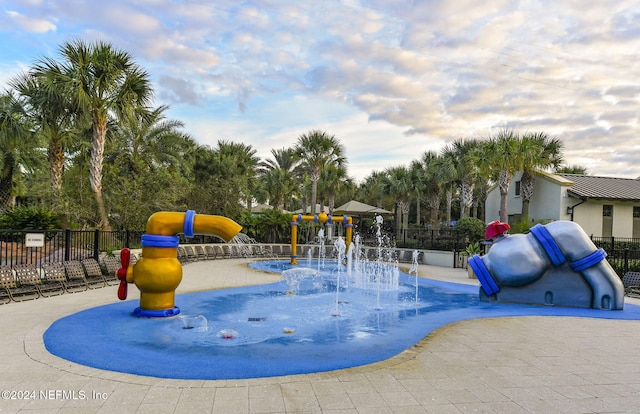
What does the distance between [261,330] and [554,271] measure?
782 cm

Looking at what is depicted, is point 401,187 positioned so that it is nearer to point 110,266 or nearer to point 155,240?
point 110,266

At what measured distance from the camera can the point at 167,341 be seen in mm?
6949

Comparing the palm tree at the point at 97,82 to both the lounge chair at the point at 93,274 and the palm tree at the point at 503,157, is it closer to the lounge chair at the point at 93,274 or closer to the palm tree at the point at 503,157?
the lounge chair at the point at 93,274

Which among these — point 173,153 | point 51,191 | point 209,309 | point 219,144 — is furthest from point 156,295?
point 219,144

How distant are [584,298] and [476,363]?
6.85m

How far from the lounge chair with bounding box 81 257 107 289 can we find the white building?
2325 centimetres

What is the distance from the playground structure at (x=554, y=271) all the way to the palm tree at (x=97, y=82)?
14919mm

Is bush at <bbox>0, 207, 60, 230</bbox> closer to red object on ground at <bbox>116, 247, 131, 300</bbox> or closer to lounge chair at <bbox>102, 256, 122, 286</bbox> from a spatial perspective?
lounge chair at <bbox>102, 256, 122, 286</bbox>

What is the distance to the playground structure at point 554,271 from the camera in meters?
10.6

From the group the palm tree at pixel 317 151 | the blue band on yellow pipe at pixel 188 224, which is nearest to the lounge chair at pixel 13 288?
the blue band on yellow pipe at pixel 188 224

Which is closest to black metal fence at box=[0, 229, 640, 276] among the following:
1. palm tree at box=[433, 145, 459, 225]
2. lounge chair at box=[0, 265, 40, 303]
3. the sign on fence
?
the sign on fence

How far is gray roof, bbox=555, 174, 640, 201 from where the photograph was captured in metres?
24.5

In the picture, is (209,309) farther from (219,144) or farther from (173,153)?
(219,144)

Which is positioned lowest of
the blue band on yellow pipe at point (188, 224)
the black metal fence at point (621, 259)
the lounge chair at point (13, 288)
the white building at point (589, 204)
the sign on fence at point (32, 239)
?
the lounge chair at point (13, 288)
